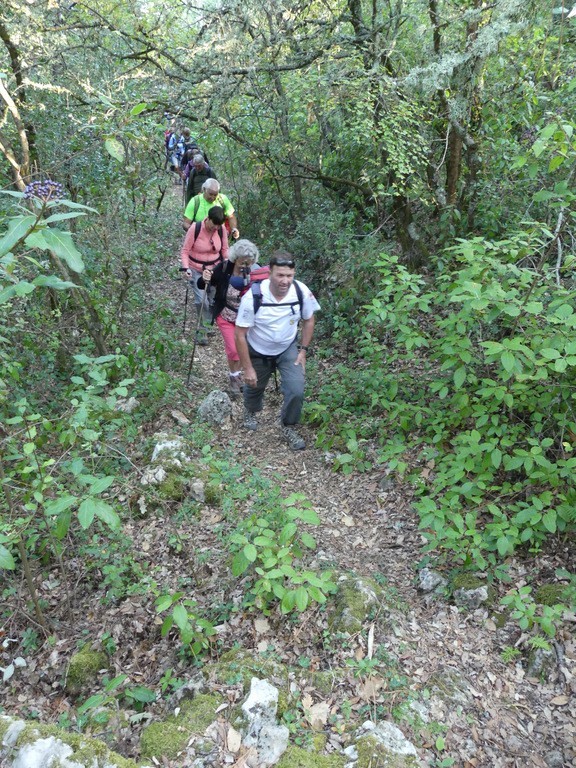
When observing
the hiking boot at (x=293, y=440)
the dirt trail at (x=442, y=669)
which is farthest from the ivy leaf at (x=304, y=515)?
the hiking boot at (x=293, y=440)

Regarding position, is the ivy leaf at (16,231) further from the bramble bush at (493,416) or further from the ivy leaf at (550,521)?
the ivy leaf at (550,521)

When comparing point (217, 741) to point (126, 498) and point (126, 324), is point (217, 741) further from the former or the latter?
point (126, 324)

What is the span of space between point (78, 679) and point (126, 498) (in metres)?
1.77

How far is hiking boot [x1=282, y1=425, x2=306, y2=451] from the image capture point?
593cm

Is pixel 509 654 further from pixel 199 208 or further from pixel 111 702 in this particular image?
pixel 199 208

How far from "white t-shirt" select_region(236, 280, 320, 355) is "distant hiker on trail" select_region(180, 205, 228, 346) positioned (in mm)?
1653

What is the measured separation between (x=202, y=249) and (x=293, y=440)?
120 inches

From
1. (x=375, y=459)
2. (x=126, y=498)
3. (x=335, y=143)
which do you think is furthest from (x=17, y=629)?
(x=335, y=143)

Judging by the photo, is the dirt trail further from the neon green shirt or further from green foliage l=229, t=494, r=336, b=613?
the neon green shirt

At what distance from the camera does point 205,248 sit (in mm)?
7254

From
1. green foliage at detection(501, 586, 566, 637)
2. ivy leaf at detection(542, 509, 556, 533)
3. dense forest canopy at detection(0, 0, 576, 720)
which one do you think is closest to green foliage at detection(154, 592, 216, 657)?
dense forest canopy at detection(0, 0, 576, 720)

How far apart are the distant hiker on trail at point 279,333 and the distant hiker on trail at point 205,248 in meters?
1.63

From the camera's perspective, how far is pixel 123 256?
7109 millimetres

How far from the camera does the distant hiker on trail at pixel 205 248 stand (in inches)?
279
